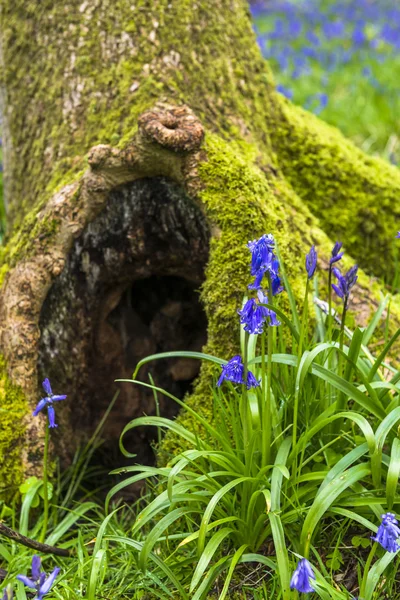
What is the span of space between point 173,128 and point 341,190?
1.39 meters

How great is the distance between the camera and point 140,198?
9.83ft

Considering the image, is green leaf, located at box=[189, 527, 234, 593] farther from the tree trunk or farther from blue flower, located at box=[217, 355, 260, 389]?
the tree trunk

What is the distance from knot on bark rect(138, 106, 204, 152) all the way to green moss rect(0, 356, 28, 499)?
3.77ft

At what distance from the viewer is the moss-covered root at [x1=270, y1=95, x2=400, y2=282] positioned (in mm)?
3715

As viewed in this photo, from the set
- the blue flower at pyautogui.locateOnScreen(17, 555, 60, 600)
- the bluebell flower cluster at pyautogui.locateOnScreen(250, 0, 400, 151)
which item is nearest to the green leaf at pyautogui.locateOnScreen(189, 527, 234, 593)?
the blue flower at pyautogui.locateOnScreen(17, 555, 60, 600)

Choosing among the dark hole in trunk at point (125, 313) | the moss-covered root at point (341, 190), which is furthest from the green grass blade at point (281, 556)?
the moss-covered root at point (341, 190)

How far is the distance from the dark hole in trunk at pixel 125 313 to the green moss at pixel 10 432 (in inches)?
8.7

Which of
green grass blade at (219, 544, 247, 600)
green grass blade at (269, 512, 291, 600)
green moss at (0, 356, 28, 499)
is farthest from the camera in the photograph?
green moss at (0, 356, 28, 499)

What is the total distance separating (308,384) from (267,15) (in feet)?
39.9

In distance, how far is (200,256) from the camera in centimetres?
303

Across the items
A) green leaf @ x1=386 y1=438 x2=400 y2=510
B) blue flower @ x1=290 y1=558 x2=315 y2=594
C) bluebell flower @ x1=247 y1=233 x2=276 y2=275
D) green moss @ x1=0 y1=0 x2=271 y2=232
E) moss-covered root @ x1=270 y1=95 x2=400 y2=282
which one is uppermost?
green moss @ x1=0 y1=0 x2=271 y2=232

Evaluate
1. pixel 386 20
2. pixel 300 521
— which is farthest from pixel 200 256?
pixel 386 20

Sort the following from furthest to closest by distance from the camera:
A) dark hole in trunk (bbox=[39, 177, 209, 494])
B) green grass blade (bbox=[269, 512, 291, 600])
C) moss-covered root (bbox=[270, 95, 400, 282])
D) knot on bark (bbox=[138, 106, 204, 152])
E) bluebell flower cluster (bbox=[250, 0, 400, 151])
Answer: bluebell flower cluster (bbox=[250, 0, 400, 151]), moss-covered root (bbox=[270, 95, 400, 282]), dark hole in trunk (bbox=[39, 177, 209, 494]), knot on bark (bbox=[138, 106, 204, 152]), green grass blade (bbox=[269, 512, 291, 600])

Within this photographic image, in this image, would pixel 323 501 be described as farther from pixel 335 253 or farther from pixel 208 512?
pixel 335 253
